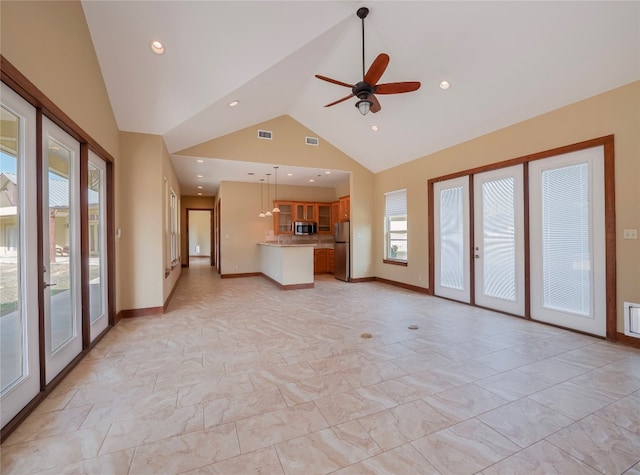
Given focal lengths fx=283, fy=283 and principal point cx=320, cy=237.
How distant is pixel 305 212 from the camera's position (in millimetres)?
9047

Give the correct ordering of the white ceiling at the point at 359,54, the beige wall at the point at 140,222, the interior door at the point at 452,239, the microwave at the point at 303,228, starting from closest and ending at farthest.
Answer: the white ceiling at the point at 359,54 < the beige wall at the point at 140,222 < the interior door at the point at 452,239 < the microwave at the point at 303,228

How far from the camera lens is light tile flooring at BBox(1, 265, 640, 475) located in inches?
61.9

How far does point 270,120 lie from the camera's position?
20.3 ft

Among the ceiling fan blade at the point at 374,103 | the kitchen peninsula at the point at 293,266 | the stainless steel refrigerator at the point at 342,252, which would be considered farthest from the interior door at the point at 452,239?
the kitchen peninsula at the point at 293,266

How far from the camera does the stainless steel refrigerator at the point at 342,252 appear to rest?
7.38 m

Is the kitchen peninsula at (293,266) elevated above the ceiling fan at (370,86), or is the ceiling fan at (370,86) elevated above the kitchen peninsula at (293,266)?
the ceiling fan at (370,86)

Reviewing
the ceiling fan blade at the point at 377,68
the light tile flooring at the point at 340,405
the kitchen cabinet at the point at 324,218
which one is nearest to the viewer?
the light tile flooring at the point at 340,405

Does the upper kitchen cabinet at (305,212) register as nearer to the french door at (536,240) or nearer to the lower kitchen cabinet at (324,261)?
the lower kitchen cabinet at (324,261)

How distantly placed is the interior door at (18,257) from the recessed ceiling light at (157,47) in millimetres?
1504

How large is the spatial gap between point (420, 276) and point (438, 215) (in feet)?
4.44

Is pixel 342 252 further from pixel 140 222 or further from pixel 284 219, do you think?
pixel 140 222

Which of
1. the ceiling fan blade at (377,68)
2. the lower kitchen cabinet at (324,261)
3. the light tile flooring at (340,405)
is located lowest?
the light tile flooring at (340,405)

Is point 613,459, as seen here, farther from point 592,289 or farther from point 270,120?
point 270,120

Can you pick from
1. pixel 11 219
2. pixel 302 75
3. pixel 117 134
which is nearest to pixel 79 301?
pixel 11 219
